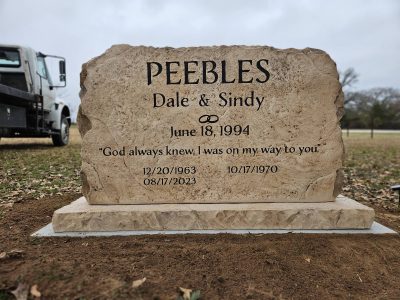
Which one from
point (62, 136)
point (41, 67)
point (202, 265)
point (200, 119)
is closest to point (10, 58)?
point (41, 67)

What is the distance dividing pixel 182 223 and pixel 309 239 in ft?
3.62

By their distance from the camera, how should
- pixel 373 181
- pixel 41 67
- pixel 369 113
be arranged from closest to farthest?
1. pixel 373 181
2. pixel 41 67
3. pixel 369 113

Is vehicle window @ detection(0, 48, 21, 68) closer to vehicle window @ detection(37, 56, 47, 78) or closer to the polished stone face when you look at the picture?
vehicle window @ detection(37, 56, 47, 78)

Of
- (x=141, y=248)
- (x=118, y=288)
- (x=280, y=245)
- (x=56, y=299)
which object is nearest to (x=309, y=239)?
(x=280, y=245)

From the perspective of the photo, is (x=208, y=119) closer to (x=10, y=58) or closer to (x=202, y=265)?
(x=202, y=265)

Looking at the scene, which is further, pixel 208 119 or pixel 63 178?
pixel 63 178

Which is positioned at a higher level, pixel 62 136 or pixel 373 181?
pixel 62 136

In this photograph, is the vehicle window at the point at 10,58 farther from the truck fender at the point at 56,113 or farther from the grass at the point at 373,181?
the grass at the point at 373,181

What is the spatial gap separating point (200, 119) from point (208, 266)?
1.49 metres

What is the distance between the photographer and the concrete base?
3.52 m

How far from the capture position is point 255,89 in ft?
12.4

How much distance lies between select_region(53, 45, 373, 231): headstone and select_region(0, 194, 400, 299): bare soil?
589mm

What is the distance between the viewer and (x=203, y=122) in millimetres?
3781

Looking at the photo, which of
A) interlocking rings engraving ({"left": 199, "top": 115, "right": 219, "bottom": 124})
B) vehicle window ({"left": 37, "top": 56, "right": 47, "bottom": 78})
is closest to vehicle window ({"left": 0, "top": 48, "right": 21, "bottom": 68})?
vehicle window ({"left": 37, "top": 56, "right": 47, "bottom": 78})
